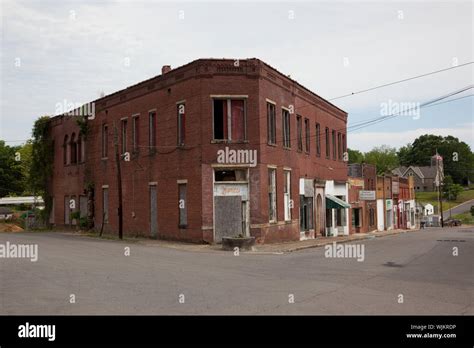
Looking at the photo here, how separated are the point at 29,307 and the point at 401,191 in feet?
195

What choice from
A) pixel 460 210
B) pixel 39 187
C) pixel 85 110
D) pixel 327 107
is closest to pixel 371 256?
pixel 327 107

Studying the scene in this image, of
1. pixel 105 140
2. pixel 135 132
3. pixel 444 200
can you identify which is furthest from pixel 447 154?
pixel 135 132

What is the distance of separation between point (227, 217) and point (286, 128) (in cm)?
733

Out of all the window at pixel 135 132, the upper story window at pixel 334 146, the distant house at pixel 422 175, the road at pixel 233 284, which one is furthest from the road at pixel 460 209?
A: the road at pixel 233 284

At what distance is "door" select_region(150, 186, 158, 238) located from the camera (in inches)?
1097

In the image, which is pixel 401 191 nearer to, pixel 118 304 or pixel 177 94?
pixel 177 94

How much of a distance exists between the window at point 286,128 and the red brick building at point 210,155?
2.2 inches

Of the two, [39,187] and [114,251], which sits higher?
[39,187]

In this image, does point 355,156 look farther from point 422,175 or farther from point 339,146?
point 339,146

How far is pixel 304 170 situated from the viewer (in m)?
32.0

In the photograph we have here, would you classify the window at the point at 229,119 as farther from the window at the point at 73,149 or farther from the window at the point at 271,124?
the window at the point at 73,149

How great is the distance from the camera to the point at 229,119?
82.6 feet

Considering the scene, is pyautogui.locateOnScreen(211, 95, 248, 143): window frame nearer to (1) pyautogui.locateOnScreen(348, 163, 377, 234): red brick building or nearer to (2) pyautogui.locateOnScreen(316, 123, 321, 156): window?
(2) pyautogui.locateOnScreen(316, 123, 321, 156): window

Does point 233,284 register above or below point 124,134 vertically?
below
